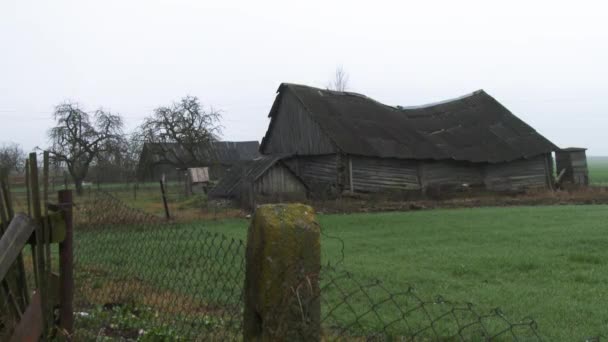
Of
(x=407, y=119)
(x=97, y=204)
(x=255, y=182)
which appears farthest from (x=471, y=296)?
(x=407, y=119)

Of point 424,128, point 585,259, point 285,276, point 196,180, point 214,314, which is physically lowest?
point 585,259

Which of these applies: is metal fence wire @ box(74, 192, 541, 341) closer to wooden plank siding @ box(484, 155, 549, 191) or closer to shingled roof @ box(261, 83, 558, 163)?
shingled roof @ box(261, 83, 558, 163)

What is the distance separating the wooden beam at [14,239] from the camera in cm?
345

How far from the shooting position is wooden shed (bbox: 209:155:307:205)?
1065 inches

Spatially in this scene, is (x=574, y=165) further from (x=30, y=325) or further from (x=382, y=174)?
(x=30, y=325)

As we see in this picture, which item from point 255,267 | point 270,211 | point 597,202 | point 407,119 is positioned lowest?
point 597,202

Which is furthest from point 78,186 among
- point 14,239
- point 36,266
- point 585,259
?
point 14,239

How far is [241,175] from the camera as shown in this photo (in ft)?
A: 95.7

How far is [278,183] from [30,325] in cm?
2454

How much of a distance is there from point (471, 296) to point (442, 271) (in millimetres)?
1972

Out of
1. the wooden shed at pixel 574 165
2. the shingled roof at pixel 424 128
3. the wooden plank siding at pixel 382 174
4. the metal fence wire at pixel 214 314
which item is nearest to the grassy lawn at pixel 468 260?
the metal fence wire at pixel 214 314

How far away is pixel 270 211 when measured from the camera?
2.62 m

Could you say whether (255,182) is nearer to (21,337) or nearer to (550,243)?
(550,243)

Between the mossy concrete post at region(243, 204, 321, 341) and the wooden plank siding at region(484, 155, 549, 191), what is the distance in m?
32.4
